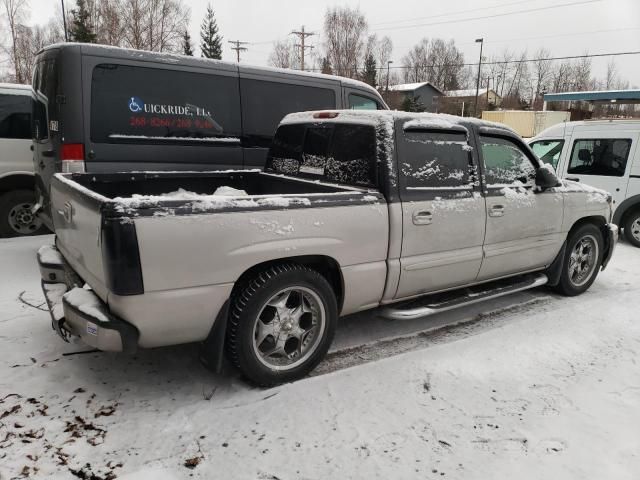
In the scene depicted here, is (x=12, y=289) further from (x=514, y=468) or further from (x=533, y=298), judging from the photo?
(x=533, y=298)

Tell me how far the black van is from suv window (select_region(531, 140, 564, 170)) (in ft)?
17.6

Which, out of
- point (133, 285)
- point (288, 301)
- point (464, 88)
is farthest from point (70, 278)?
point (464, 88)

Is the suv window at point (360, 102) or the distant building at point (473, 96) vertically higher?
the distant building at point (473, 96)

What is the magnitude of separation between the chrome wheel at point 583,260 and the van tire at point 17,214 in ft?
22.4

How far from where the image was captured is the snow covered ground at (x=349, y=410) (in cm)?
250

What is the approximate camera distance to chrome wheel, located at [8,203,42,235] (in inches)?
273

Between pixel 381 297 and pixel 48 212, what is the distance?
417cm

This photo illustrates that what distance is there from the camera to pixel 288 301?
329cm

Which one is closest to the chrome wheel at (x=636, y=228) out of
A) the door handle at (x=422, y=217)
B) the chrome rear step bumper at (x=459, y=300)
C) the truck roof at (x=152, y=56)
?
the chrome rear step bumper at (x=459, y=300)

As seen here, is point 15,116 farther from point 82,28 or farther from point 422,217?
point 82,28

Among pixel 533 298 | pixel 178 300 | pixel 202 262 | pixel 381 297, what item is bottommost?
pixel 533 298

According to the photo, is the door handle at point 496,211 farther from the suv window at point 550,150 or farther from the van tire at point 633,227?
the suv window at point 550,150

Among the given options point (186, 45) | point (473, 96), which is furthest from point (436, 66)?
point (186, 45)

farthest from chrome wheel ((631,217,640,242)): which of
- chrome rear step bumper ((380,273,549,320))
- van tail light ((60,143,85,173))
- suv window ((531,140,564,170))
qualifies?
van tail light ((60,143,85,173))
